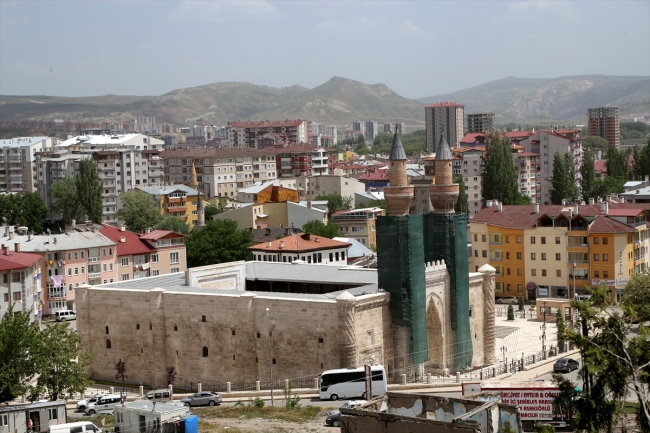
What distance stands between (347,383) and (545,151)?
332ft

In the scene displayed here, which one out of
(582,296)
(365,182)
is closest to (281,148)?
(365,182)

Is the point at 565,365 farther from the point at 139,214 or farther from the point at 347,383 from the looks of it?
the point at 139,214

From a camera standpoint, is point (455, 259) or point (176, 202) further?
point (176, 202)

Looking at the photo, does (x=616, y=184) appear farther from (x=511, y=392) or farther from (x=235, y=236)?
(x=511, y=392)

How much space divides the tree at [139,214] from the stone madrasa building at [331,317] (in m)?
52.5

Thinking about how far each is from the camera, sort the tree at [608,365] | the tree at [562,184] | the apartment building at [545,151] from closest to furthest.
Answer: the tree at [608,365], the tree at [562,184], the apartment building at [545,151]

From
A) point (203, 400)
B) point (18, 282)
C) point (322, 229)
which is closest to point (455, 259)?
point (203, 400)

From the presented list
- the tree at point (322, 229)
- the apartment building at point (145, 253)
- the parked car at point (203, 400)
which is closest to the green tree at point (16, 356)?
the parked car at point (203, 400)

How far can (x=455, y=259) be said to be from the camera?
4675 centimetres

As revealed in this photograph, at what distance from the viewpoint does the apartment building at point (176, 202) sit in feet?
375

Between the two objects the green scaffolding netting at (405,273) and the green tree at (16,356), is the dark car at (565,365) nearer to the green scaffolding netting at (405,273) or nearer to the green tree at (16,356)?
the green scaffolding netting at (405,273)

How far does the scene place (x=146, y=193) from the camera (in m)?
112

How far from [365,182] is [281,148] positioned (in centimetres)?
2016

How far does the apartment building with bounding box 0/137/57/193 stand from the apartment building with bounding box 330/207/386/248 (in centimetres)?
6259
